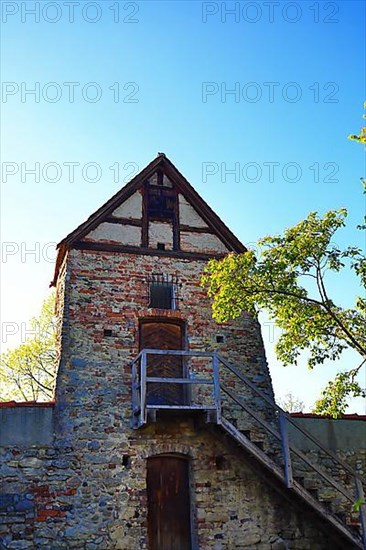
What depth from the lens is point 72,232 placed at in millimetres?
13070

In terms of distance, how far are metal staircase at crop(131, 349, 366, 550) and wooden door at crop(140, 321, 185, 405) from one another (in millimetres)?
121

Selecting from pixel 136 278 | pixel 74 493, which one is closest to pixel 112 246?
pixel 136 278

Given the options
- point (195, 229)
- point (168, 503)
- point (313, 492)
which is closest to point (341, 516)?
point (313, 492)

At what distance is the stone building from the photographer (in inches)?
404

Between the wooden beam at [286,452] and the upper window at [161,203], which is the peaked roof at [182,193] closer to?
the upper window at [161,203]

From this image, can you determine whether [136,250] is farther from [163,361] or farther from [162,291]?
[163,361]

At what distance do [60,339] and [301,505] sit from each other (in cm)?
632

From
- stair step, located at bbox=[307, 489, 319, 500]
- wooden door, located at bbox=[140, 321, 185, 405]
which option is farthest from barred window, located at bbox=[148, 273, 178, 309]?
stair step, located at bbox=[307, 489, 319, 500]

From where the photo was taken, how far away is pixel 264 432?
1223 cm

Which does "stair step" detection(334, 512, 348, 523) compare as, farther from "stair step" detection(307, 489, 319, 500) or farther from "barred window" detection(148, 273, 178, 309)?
"barred window" detection(148, 273, 178, 309)

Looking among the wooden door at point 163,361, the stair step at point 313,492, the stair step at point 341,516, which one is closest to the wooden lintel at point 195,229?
the wooden door at point 163,361

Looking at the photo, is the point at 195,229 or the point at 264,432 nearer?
the point at 264,432

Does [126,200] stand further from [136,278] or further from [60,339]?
[60,339]

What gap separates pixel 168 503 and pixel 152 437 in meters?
1.38
